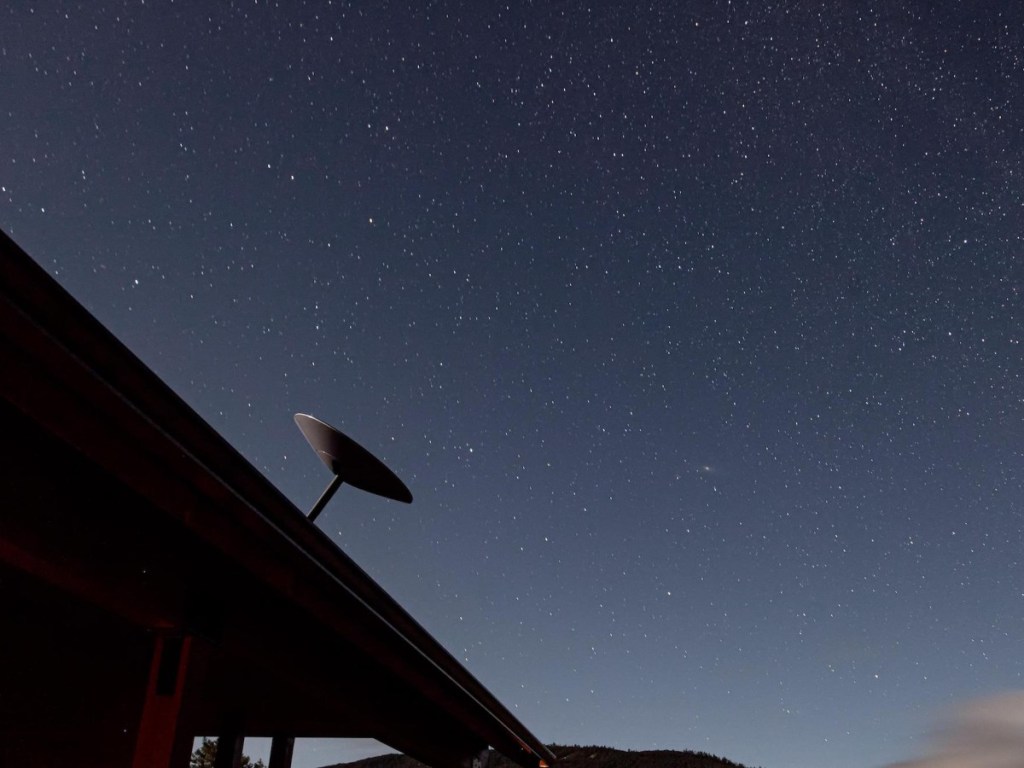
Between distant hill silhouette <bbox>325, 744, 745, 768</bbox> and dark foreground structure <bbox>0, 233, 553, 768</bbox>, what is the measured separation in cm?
2270

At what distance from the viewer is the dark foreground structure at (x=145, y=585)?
2641 mm

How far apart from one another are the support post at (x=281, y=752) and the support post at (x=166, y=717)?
3.95 m

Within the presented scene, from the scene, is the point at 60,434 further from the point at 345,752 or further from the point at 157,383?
the point at 345,752

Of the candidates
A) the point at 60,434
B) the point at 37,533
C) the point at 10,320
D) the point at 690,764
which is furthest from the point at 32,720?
the point at 690,764

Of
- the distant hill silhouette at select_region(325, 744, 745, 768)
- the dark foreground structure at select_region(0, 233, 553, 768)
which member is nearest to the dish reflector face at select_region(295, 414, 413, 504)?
the dark foreground structure at select_region(0, 233, 553, 768)

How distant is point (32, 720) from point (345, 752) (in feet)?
111

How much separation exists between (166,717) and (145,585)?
518 millimetres

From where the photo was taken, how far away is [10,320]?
233cm

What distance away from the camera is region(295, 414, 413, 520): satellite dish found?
5684 millimetres

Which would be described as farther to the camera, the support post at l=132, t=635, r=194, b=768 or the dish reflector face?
the dish reflector face

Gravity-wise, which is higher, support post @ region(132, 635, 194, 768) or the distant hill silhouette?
the distant hill silhouette

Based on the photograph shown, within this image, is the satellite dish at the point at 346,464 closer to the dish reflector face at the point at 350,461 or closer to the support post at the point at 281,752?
the dish reflector face at the point at 350,461

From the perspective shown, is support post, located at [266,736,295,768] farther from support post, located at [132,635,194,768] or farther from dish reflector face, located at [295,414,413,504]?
support post, located at [132,635,194,768]

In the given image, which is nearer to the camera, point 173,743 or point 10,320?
point 10,320
